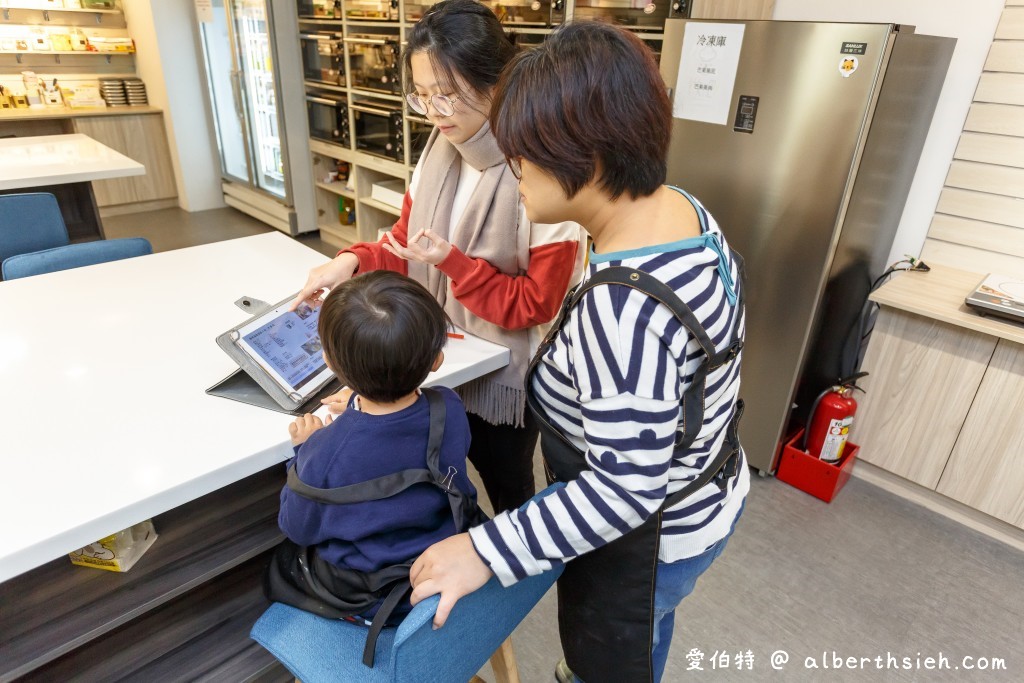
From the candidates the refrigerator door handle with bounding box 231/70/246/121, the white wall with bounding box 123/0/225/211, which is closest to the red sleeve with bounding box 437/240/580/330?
the refrigerator door handle with bounding box 231/70/246/121

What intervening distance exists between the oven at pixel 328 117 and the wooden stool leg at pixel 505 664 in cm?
370

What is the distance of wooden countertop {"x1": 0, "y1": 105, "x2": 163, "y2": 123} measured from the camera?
4.25 m

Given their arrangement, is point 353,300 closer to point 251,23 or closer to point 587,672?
point 587,672

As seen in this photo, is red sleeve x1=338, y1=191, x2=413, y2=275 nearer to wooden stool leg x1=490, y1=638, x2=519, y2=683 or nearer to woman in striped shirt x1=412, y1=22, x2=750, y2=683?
woman in striped shirt x1=412, y1=22, x2=750, y2=683

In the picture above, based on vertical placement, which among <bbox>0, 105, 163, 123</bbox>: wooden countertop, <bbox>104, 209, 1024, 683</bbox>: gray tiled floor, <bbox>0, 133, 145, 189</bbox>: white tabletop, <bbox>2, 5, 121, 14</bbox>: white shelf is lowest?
<bbox>104, 209, 1024, 683</bbox>: gray tiled floor

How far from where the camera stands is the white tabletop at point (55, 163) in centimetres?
241

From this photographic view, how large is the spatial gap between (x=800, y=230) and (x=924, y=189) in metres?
0.65

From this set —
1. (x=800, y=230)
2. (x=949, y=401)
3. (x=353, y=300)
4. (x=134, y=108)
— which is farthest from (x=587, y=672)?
(x=134, y=108)

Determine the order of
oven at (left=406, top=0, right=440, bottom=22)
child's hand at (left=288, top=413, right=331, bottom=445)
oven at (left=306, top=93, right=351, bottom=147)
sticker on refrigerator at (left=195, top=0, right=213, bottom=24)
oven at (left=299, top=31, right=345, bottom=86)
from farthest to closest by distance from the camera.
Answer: sticker on refrigerator at (left=195, top=0, right=213, bottom=24), oven at (left=306, top=93, right=351, bottom=147), oven at (left=299, top=31, right=345, bottom=86), oven at (left=406, top=0, right=440, bottom=22), child's hand at (left=288, top=413, right=331, bottom=445)

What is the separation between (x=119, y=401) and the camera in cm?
112

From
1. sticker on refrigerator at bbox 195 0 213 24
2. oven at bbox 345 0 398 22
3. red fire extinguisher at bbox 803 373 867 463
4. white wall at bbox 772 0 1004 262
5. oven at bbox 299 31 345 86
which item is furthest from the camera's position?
sticker on refrigerator at bbox 195 0 213 24

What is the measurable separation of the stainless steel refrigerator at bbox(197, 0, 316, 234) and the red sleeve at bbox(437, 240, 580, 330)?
3.74 metres

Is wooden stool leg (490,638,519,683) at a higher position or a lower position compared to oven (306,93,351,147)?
lower

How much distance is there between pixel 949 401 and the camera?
205 centimetres
